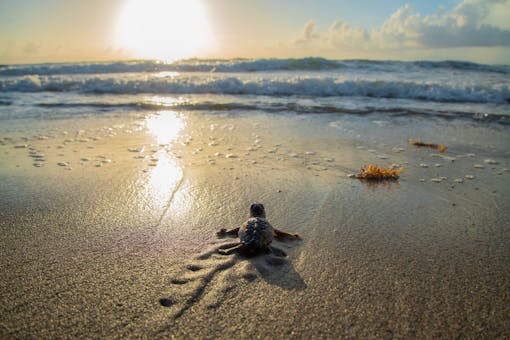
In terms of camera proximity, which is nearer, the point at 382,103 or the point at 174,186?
the point at 174,186

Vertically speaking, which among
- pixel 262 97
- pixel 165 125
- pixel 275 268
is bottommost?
pixel 275 268

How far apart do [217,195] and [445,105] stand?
982 centimetres

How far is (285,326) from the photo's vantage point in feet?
5.72

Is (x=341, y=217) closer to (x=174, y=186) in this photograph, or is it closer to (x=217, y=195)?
(x=217, y=195)

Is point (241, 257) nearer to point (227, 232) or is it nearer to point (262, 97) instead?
point (227, 232)

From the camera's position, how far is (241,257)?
7.76 feet

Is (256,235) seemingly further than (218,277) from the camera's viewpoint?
Yes

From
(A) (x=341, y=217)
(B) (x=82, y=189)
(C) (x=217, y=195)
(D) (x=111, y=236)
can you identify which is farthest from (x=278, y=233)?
(B) (x=82, y=189)

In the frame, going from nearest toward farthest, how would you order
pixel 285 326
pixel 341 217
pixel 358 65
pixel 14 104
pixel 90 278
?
1. pixel 285 326
2. pixel 90 278
3. pixel 341 217
4. pixel 14 104
5. pixel 358 65

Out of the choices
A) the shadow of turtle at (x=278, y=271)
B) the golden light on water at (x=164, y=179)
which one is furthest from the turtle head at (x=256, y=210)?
the golden light on water at (x=164, y=179)

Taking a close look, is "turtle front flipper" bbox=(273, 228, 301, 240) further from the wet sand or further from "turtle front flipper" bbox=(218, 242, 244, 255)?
"turtle front flipper" bbox=(218, 242, 244, 255)

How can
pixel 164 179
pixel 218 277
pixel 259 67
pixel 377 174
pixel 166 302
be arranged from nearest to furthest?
pixel 166 302 → pixel 218 277 → pixel 164 179 → pixel 377 174 → pixel 259 67

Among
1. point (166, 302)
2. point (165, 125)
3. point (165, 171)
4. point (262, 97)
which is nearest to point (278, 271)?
point (166, 302)

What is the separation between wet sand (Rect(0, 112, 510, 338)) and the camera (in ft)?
5.90
